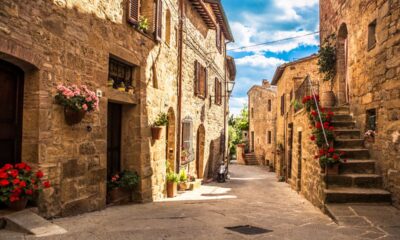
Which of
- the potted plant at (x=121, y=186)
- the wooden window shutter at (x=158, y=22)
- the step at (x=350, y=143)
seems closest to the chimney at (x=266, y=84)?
the wooden window shutter at (x=158, y=22)

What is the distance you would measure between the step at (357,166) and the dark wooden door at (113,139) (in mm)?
4614

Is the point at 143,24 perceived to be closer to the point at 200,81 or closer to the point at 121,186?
the point at 121,186

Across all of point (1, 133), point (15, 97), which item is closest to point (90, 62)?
point (15, 97)

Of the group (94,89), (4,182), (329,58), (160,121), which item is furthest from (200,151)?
(4,182)

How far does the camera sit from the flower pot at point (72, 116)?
4.87 m

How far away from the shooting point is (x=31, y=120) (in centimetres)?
445

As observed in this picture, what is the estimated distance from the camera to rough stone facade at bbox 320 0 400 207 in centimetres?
569

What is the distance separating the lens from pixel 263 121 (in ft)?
106

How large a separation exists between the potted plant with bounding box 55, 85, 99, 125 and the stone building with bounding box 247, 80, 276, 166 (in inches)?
1015

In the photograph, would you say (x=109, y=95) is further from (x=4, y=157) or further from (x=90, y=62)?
(x=4, y=157)

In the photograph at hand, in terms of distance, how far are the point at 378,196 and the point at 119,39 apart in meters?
5.53

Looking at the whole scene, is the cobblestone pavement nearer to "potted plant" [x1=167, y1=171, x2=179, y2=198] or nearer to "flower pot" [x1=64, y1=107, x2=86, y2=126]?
"flower pot" [x1=64, y1=107, x2=86, y2=126]

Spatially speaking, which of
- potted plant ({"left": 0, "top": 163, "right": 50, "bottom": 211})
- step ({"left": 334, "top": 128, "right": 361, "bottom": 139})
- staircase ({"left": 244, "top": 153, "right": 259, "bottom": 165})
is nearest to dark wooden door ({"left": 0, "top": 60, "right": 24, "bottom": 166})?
potted plant ({"left": 0, "top": 163, "right": 50, "bottom": 211})

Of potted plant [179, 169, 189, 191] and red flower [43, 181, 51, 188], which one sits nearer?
red flower [43, 181, 51, 188]
